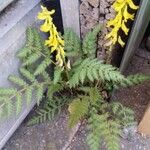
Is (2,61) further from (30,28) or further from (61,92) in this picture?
(61,92)

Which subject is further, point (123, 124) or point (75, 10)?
point (123, 124)

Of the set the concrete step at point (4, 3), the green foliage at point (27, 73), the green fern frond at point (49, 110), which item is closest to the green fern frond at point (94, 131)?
the green fern frond at point (49, 110)

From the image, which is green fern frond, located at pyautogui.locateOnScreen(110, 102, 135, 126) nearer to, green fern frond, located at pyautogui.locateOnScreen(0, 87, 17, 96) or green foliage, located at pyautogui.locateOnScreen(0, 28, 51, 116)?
green foliage, located at pyautogui.locateOnScreen(0, 28, 51, 116)

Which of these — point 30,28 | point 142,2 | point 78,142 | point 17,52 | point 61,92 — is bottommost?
point 78,142

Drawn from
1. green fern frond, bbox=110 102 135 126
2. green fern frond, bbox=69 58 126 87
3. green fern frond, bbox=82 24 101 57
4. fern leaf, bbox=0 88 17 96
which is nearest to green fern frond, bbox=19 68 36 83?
fern leaf, bbox=0 88 17 96

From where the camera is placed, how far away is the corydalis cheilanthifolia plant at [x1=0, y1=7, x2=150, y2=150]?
1.71 meters

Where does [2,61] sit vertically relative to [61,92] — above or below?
above

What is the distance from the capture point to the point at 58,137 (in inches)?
80.4

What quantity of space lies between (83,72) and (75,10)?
14.7 inches

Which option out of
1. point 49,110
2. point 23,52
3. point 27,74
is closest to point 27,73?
point 27,74

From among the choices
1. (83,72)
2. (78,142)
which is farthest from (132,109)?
(83,72)

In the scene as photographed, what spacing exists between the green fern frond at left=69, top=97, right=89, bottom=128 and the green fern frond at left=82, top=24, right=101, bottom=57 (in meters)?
0.30

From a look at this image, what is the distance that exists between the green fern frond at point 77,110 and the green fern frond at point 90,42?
297 millimetres

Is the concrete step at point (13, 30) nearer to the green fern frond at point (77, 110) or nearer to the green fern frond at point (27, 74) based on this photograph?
the green fern frond at point (27, 74)
